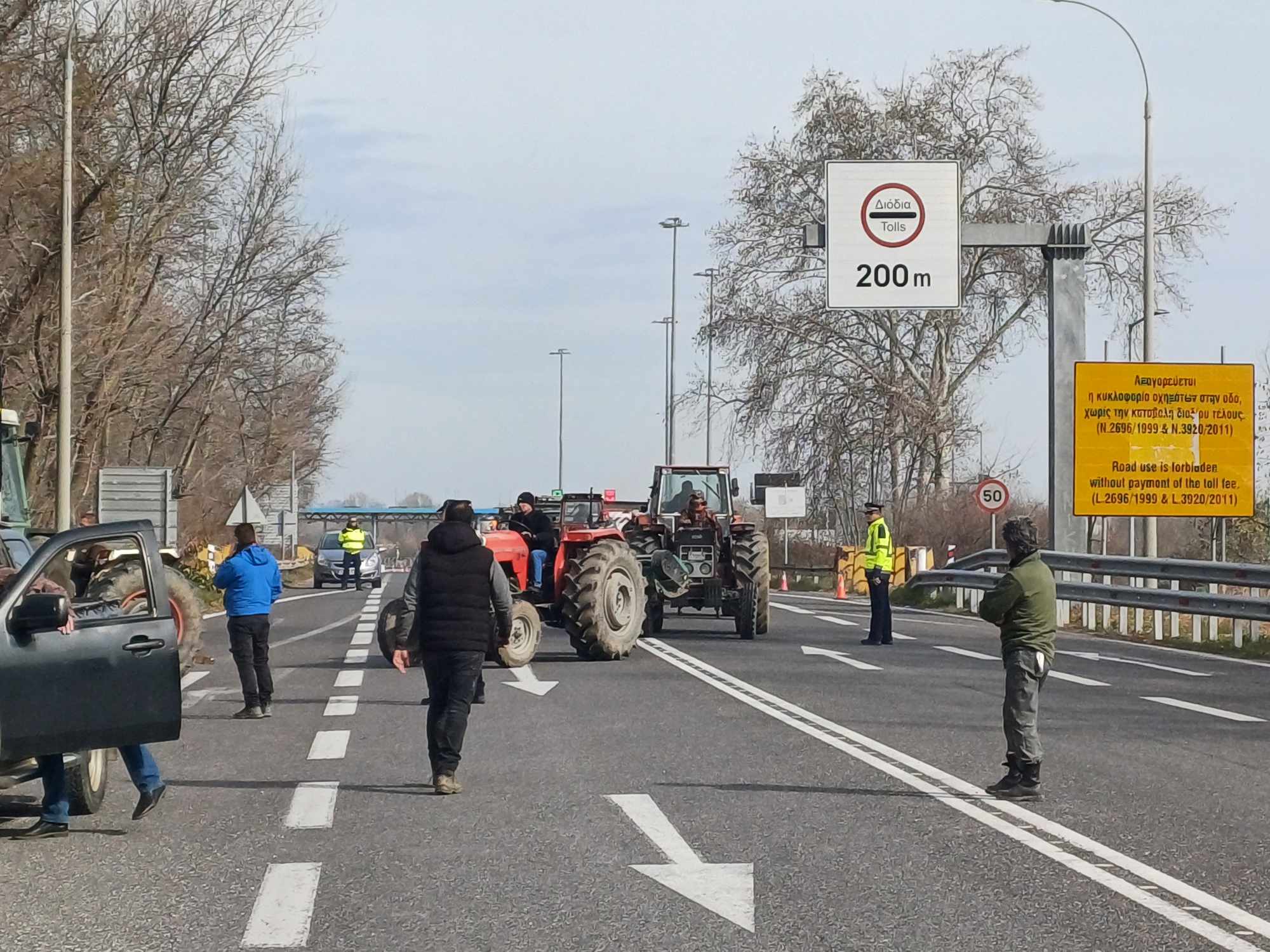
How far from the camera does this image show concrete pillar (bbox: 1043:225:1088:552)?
92.5 feet

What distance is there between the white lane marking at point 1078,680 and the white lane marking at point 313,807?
9.01 metres

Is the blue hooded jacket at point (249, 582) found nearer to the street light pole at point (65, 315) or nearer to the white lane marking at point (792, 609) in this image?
the street light pole at point (65, 315)

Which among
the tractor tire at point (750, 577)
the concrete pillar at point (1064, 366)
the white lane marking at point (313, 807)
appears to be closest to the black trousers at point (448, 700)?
the white lane marking at point (313, 807)

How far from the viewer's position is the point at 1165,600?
23.9 metres

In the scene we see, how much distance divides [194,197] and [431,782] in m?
28.7

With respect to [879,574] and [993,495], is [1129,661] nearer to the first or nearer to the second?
[879,574]

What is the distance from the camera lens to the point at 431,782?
35.1 feet

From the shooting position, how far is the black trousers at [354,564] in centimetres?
4772

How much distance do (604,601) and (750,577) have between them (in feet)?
14.2

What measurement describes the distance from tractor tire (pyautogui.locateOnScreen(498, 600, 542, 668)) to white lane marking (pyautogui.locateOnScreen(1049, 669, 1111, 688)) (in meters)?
5.37

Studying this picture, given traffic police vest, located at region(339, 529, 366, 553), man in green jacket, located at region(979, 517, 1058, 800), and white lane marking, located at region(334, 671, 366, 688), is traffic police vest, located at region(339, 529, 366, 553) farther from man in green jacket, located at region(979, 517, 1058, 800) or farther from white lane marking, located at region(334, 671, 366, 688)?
man in green jacket, located at region(979, 517, 1058, 800)

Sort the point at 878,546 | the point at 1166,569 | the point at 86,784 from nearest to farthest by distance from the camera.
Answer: the point at 86,784
the point at 878,546
the point at 1166,569

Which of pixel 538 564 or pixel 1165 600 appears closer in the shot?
pixel 538 564

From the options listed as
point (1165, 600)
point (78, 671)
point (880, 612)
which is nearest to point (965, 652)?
point (880, 612)
